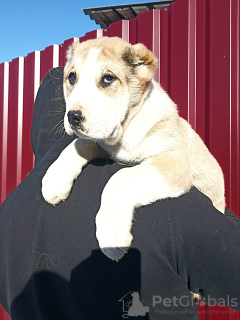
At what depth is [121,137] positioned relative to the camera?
85.7 inches

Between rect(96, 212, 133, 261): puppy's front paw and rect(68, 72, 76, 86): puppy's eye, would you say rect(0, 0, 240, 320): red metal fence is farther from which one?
rect(96, 212, 133, 261): puppy's front paw

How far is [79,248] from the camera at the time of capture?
4.59 feet

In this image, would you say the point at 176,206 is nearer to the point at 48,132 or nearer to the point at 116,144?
the point at 116,144

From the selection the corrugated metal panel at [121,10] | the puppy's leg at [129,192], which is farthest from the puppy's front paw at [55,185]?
the corrugated metal panel at [121,10]

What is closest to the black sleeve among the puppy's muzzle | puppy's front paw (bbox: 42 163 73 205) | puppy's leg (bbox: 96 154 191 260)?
puppy's leg (bbox: 96 154 191 260)

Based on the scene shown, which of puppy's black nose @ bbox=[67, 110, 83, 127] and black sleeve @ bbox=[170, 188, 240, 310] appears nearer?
black sleeve @ bbox=[170, 188, 240, 310]

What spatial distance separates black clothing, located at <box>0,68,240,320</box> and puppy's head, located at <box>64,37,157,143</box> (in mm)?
374

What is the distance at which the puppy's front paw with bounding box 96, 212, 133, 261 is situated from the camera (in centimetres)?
143

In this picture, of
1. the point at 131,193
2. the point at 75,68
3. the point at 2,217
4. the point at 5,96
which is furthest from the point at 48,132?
the point at 5,96

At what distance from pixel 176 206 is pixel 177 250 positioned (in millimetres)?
202

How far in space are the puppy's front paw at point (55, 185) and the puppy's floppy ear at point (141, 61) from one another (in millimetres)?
912

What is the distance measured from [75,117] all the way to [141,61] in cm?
79

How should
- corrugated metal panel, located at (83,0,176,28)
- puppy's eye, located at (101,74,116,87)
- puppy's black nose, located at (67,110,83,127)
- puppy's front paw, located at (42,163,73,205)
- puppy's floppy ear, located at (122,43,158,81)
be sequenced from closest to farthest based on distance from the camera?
puppy's front paw, located at (42,163,73,205), puppy's black nose, located at (67,110,83,127), puppy's eye, located at (101,74,116,87), puppy's floppy ear, located at (122,43,158,81), corrugated metal panel, located at (83,0,176,28)

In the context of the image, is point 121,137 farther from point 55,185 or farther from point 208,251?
point 208,251
